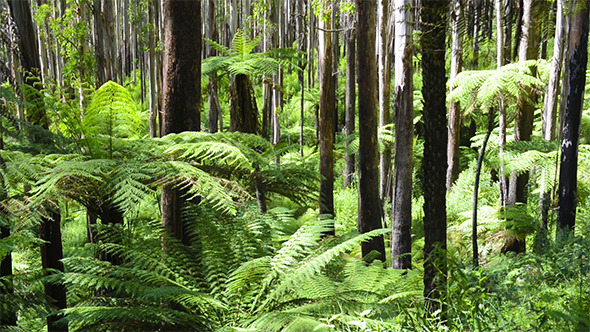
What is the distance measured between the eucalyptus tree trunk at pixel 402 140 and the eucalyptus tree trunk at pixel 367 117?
100 centimetres

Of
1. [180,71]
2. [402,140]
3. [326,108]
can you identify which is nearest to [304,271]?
[180,71]

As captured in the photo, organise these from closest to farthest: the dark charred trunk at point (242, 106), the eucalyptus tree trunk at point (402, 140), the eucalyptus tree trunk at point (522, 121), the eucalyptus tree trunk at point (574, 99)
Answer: the eucalyptus tree trunk at point (402, 140)
the eucalyptus tree trunk at point (574, 99)
the dark charred trunk at point (242, 106)
the eucalyptus tree trunk at point (522, 121)

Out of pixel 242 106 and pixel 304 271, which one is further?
pixel 242 106

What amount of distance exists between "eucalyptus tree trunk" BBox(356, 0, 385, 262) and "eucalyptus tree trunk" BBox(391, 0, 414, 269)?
1002mm

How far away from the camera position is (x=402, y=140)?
22.8 ft

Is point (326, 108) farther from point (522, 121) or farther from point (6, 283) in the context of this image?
point (6, 283)

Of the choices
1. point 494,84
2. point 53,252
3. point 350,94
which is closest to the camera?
point 53,252

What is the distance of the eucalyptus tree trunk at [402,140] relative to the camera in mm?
6734

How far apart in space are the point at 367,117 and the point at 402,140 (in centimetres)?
134

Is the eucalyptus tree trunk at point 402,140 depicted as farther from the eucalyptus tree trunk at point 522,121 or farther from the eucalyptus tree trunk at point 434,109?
the eucalyptus tree trunk at point 434,109

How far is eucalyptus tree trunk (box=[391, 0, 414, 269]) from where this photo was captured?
6.73 metres

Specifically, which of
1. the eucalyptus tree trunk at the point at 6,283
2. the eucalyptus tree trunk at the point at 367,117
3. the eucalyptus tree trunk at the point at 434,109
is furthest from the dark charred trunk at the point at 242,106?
the eucalyptus tree trunk at the point at 434,109

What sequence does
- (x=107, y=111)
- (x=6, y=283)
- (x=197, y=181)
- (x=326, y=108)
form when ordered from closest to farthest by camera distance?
(x=197, y=181)
(x=6, y=283)
(x=107, y=111)
(x=326, y=108)

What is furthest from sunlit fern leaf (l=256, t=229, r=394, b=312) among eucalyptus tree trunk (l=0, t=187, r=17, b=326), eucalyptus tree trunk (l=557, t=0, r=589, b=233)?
eucalyptus tree trunk (l=557, t=0, r=589, b=233)
